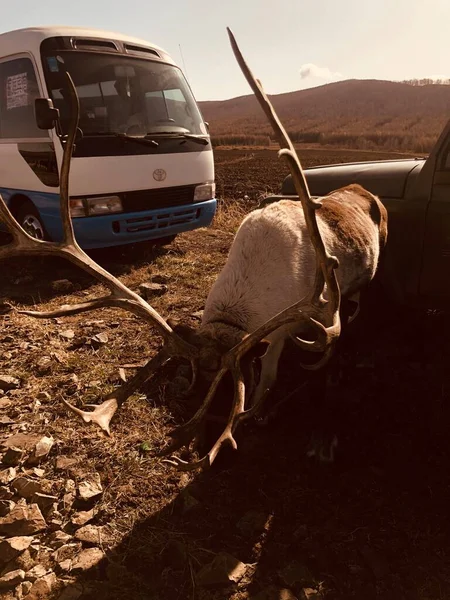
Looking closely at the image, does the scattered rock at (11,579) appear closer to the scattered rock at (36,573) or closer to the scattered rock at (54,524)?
the scattered rock at (36,573)

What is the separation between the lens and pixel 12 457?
2723 mm

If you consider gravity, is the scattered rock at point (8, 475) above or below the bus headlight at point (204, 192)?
below

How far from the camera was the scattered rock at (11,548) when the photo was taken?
216 centimetres

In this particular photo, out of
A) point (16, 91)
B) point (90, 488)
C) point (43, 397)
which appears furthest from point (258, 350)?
point (16, 91)

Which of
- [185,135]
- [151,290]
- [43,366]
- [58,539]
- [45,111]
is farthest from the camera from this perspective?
[185,135]

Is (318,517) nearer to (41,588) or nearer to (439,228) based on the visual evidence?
(41,588)

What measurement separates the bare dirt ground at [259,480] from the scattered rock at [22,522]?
A: 0.05 m

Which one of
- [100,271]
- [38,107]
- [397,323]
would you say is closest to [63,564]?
[100,271]

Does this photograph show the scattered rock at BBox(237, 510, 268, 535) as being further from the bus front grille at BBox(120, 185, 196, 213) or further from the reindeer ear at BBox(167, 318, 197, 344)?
the bus front grille at BBox(120, 185, 196, 213)

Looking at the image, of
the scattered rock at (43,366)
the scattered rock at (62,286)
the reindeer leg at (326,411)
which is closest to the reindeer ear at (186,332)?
the reindeer leg at (326,411)

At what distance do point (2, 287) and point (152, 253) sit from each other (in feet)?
7.10

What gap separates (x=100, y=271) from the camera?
2.65 m

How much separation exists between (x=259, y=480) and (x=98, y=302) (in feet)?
4.58

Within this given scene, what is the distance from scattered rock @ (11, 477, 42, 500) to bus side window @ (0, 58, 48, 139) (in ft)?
13.3
